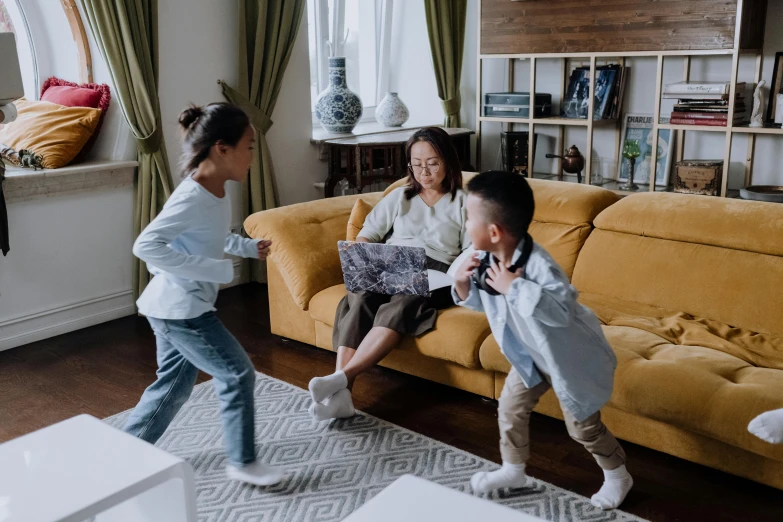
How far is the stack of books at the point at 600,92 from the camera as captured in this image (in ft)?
15.2

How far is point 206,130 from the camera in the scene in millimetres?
2180

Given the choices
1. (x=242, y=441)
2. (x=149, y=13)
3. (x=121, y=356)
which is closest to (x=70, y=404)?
(x=121, y=356)

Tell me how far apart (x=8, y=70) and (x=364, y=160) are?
214cm

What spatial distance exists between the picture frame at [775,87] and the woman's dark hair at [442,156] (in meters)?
2.02

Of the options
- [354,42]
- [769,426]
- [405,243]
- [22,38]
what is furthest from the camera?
[354,42]

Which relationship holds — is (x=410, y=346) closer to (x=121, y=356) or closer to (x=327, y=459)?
(x=327, y=459)

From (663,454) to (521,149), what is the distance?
2.84m

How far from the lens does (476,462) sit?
246 centimetres

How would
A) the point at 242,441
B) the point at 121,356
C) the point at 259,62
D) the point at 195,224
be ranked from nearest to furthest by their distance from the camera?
1. the point at 195,224
2. the point at 242,441
3. the point at 121,356
4. the point at 259,62

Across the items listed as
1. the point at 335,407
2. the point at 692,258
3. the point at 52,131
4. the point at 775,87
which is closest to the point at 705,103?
the point at 775,87

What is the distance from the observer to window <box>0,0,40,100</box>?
3910 millimetres

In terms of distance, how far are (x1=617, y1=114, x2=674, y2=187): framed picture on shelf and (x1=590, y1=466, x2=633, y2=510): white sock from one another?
2.67 m

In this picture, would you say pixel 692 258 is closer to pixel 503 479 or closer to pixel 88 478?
pixel 503 479

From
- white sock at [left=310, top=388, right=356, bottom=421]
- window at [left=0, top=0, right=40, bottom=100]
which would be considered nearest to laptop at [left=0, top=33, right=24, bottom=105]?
window at [left=0, top=0, right=40, bottom=100]
